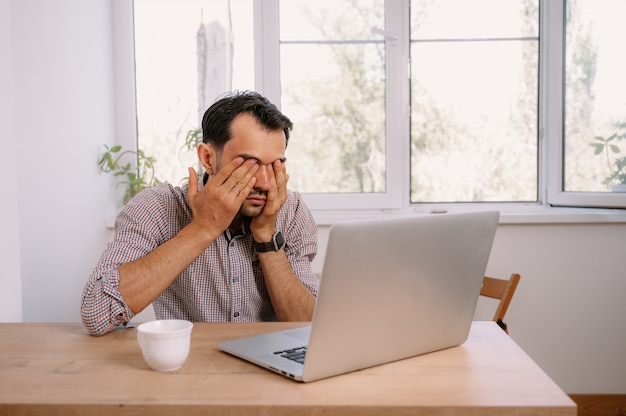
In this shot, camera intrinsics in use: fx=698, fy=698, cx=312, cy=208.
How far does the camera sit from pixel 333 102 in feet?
9.80

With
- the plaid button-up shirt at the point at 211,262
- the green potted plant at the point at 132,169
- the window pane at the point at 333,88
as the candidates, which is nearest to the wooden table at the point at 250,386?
the plaid button-up shirt at the point at 211,262

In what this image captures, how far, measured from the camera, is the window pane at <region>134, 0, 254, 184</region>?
2992mm

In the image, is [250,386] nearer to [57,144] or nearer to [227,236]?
[227,236]

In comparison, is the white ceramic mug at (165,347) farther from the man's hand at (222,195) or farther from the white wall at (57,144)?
the white wall at (57,144)

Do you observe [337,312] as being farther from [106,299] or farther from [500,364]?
[106,299]

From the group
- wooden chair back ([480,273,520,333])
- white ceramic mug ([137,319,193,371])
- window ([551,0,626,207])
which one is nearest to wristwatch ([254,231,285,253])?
white ceramic mug ([137,319,193,371])

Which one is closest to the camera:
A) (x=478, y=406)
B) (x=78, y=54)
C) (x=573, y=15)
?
(x=478, y=406)

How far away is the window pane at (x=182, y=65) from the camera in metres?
2.99

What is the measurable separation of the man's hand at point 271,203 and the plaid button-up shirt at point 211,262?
78 mm

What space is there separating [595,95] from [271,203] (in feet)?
Result: 5.68

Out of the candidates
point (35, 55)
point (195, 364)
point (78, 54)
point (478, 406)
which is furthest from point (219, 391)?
point (78, 54)

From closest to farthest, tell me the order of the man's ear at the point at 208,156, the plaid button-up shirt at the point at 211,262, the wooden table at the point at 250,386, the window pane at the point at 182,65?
the wooden table at the point at 250,386 → the plaid button-up shirt at the point at 211,262 → the man's ear at the point at 208,156 → the window pane at the point at 182,65

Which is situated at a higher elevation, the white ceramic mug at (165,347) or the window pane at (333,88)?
the window pane at (333,88)

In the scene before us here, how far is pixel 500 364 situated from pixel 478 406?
22 cm
